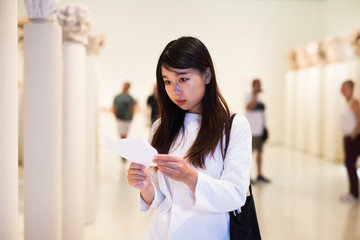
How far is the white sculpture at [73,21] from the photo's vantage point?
4605 millimetres

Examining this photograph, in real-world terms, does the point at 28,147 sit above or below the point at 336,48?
below

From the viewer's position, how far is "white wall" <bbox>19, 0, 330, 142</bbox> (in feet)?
52.4

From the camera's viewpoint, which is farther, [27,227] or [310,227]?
[310,227]

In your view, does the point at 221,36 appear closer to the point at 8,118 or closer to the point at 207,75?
the point at 8,118

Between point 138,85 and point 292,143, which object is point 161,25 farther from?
point 292,143

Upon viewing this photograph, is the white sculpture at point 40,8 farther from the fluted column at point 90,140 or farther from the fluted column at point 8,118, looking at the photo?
the fluted column at point 90,140

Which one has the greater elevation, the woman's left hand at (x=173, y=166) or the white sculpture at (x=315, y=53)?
the white sculpture at (x=315, y=53)

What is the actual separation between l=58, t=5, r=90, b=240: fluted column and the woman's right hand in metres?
2.85

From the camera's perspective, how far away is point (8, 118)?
257 centimetres

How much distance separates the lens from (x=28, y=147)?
3588 millimetres

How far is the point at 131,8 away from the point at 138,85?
2.84 m

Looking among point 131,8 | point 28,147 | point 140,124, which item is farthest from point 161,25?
point 28,147

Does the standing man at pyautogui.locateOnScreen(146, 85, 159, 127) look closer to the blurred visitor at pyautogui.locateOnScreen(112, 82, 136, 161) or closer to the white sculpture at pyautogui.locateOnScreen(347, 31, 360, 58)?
the blurred visitor at pyautogui.locateOnScreen(112, 82, 136, 161)

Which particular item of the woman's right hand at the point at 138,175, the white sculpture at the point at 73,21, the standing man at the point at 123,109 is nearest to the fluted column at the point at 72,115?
the white sculpture at the point at 73,21
